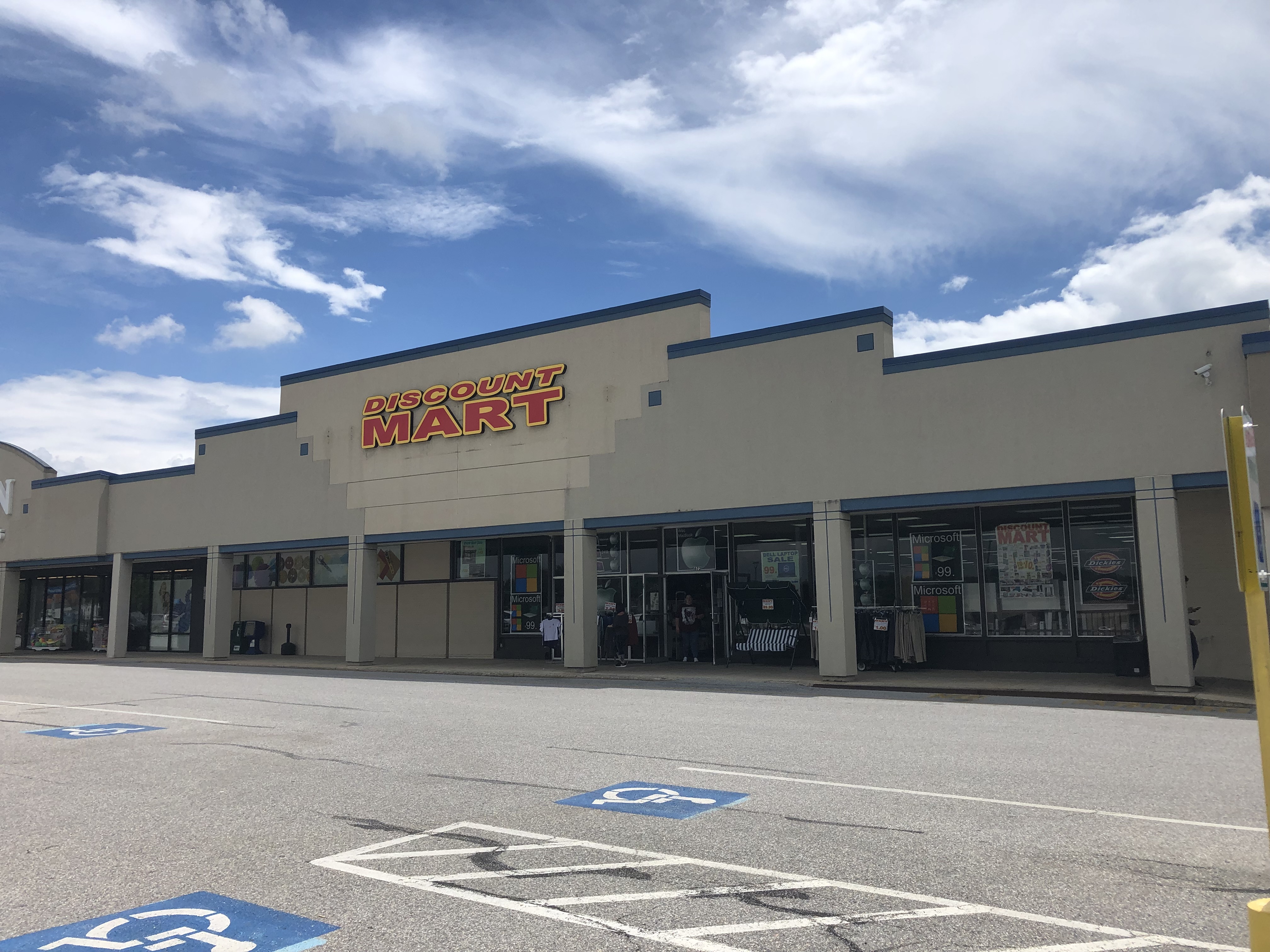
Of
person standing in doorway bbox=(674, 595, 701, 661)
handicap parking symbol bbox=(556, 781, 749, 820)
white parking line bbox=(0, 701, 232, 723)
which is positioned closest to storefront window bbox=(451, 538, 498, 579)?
person standing in doorway bbox=(674, 595, 701, 661)

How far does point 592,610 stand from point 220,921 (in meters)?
19.1

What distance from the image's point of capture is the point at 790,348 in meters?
21.7

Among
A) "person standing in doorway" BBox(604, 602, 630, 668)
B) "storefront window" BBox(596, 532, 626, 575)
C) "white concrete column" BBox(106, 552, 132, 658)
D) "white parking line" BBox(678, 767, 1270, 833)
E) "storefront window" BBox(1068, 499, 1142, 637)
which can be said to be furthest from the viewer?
"white concrete column" BBox(106, 552, 132, 658)

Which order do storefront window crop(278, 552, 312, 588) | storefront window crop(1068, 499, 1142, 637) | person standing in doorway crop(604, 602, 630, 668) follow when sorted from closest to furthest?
storefront window crop(1068, 499, 1142, 637) → person standing in doorway crop(604, 602, 630, 668) → storefront window crop(278, 552, 312, 588)

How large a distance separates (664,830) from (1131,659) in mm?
14988

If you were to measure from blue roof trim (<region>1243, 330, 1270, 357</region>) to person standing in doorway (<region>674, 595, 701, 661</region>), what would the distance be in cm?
1362

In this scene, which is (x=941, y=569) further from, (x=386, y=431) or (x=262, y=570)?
(x=262, y=570)

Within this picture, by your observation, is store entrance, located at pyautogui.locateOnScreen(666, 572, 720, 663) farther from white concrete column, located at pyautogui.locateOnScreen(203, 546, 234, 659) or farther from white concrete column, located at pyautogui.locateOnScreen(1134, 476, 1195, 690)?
white concrete column, located at pyautogui.locateOnScreen(203, 546, 234, 659)

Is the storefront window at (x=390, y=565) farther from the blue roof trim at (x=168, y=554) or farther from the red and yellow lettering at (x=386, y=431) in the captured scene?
the blue roof trim at (x=168, y=554)

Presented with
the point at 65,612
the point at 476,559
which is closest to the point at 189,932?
the point at 476,559

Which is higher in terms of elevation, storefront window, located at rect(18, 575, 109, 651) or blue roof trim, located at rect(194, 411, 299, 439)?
blue roof trim, located at rect(194, 411, 299, 439)

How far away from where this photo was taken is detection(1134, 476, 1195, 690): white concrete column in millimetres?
17344

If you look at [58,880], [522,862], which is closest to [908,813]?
[522,862]

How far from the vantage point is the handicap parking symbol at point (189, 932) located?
16.6 feet
